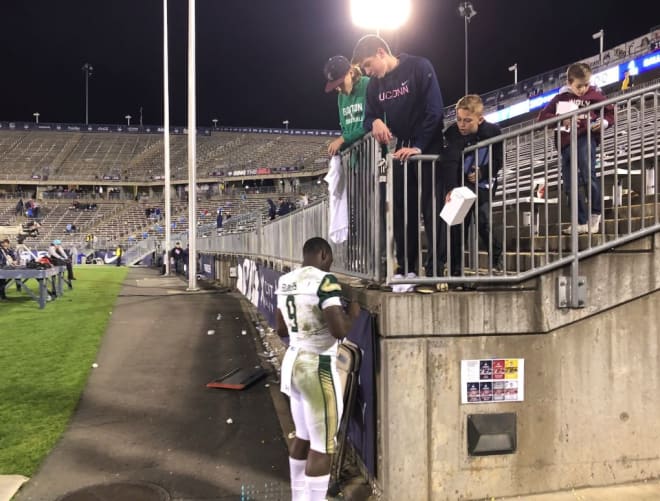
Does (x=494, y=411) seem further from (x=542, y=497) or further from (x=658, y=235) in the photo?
(x=658, y=235)

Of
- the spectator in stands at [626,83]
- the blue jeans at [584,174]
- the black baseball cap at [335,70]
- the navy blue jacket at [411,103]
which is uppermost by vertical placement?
the spectator in stands at [626,83]

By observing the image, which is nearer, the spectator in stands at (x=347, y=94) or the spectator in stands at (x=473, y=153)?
the spectator in stands at (x=473, y=153)

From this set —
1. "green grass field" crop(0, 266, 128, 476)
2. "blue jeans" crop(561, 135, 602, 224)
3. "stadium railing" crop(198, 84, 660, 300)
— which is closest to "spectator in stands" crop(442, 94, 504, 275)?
"stadium railing" crop(198, 84, 660, 300)

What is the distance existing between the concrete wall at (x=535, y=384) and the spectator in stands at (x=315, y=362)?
0.61 metres

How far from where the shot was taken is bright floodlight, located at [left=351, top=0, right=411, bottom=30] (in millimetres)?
5969

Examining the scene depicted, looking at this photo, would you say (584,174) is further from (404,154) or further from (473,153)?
(404,154)

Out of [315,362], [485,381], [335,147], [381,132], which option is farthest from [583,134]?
[315,362]

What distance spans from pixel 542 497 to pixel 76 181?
76594 millimetres

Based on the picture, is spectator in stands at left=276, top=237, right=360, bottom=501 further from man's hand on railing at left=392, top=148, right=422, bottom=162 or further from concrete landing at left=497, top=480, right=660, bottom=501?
concrete landing at left=497, top=480, right=660, bottom=501

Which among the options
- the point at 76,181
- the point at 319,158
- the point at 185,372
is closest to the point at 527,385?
the point at 185,372

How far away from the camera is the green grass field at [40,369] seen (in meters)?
5.27

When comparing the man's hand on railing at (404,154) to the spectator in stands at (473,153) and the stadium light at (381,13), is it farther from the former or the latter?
the stadium light at (381,13)

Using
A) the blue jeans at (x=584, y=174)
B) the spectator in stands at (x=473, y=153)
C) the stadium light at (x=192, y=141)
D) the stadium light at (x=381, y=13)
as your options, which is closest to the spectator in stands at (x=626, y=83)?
the stadium light at (x=192, y=141)

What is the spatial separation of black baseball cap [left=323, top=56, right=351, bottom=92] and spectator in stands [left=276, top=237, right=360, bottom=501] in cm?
201
